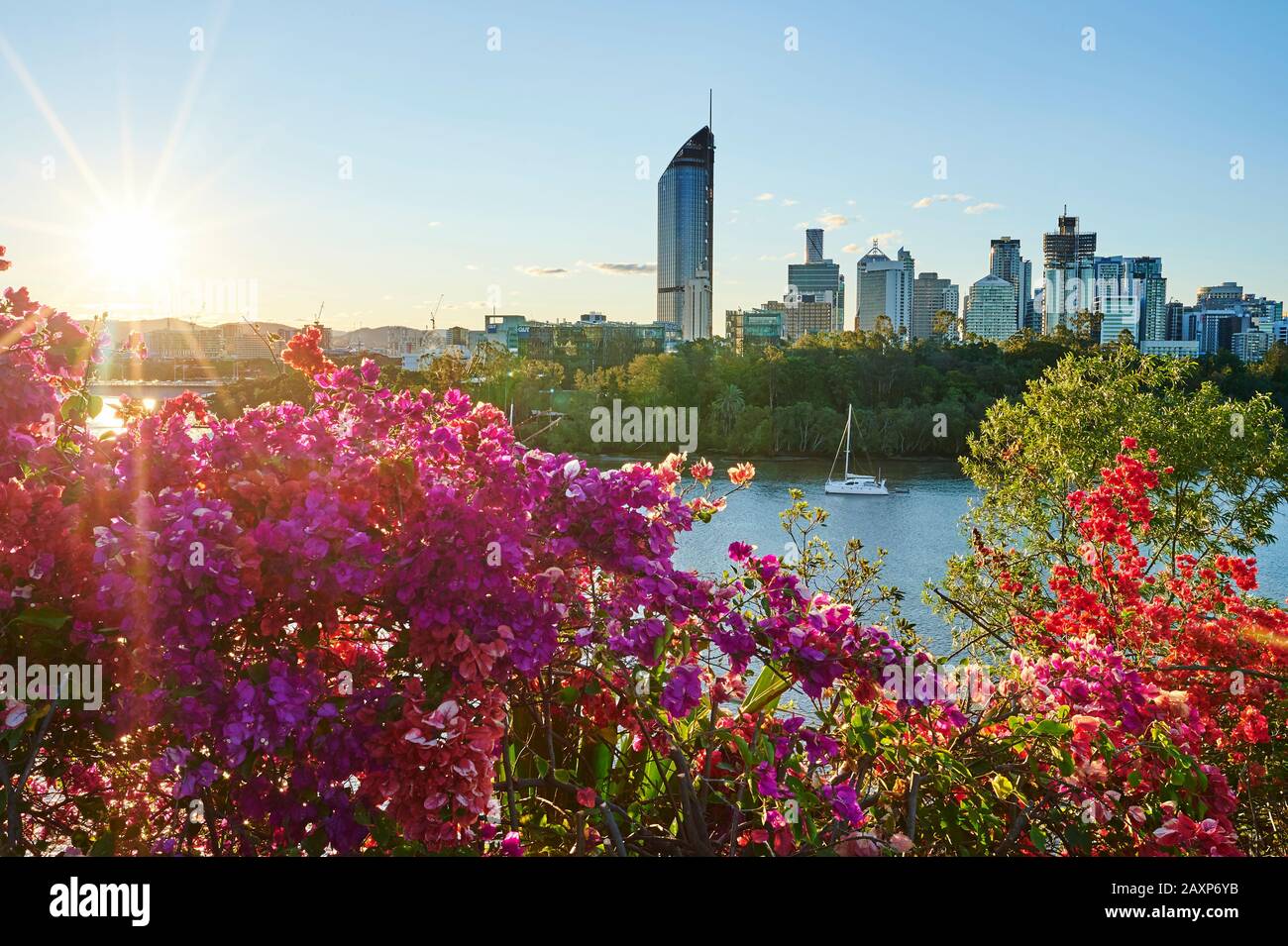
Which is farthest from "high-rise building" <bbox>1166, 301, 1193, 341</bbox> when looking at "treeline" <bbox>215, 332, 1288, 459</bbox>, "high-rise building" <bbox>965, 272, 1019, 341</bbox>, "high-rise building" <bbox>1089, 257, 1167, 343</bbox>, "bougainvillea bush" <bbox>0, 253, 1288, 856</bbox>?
"bougainvillea bush" <bbox>0, 253, 1288, 856</bbox>

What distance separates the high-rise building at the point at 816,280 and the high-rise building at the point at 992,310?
56.7 feet

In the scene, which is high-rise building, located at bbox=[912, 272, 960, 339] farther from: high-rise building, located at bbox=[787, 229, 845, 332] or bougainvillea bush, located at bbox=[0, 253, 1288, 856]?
bougainvillea bush, located at bbox=[0, 253, 1288, 856]

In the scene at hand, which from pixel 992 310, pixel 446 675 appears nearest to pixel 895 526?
pixel 446 675

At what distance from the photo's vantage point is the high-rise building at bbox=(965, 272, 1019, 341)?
96438 mm

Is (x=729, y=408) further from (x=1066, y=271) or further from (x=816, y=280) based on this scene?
(x=816, y=280)

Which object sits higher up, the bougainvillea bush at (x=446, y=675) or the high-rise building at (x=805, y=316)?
the high-rise building at (x=805, y=316)

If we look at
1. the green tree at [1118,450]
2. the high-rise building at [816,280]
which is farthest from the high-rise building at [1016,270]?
the green tree at [1118,450]

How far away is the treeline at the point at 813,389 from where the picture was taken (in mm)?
36531

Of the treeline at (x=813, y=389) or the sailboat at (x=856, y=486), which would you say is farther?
the treeline at (x=813, y=389)

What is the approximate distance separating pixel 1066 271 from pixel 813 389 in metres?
55.6

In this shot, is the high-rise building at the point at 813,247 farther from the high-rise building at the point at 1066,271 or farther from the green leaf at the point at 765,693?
the green leaf at the point at 765,693

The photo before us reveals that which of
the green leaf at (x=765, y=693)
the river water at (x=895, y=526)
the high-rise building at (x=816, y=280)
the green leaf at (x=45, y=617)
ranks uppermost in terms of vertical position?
the high-rise building at (x=816, y=280)
